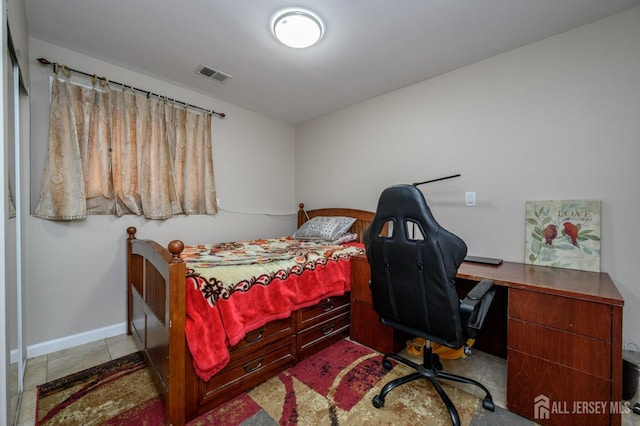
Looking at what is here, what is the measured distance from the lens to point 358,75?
2.54 metres

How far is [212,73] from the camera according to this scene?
251 cm

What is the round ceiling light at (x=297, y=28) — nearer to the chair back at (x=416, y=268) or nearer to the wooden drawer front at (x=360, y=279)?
the chair back at (x=416, y=268)

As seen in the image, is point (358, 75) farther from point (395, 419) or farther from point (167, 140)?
point (395, 419)

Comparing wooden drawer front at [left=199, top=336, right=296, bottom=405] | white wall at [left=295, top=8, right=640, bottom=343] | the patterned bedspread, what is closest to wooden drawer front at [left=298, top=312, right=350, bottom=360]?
wooden drawer front at [left=199, top=336, right=296, bottom=405]

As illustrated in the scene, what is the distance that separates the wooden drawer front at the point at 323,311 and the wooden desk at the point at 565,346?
1.09 m

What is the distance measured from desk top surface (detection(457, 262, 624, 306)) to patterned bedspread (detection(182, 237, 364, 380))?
98 centimetres

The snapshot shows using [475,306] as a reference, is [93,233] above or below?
above

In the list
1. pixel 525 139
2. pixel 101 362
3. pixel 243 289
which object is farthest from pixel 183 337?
pixel 525 139

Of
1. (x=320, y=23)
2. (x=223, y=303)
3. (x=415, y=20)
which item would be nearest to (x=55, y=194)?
(x=223, y=303)

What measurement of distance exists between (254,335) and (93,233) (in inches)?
69.2

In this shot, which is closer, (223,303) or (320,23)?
(223,303)

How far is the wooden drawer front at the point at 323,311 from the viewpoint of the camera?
1970 millimetres

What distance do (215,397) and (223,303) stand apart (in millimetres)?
534

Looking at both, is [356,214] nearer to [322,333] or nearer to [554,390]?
[322,333]
